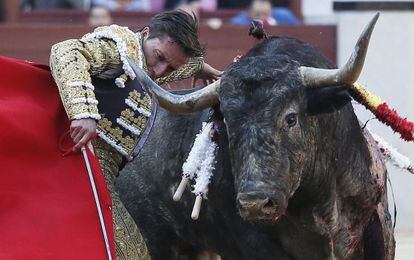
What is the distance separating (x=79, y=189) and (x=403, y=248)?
3512 mm

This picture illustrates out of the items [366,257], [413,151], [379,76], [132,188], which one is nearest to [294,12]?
[379,76]

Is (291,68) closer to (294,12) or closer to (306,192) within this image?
(306,192)

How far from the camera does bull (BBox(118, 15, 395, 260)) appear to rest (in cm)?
405

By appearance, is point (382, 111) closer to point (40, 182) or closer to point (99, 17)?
point (40, 182)

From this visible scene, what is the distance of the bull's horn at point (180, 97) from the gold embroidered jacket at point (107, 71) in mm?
100

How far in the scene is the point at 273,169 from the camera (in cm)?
400

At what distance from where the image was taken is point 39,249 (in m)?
4.22

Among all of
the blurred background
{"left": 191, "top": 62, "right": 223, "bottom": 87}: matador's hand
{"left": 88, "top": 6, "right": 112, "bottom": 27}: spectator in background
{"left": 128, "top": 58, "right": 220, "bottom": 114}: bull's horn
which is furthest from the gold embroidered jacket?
{"left": 88, "top": 6, "right": 112, "bottom": 27}: spectator in background

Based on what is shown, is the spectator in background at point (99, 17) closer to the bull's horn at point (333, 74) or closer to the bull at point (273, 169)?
the bull at point (273, 169)

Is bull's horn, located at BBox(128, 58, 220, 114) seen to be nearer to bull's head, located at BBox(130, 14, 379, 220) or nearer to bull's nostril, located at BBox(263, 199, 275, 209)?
bull's head, located at BBox(130, 14, 379, 220)

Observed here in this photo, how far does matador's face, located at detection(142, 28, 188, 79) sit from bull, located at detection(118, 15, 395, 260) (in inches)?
5.9

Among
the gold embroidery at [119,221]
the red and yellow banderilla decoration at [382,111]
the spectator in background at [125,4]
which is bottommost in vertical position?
the spectator in background at [125,4]

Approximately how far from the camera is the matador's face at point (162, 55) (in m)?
4.53

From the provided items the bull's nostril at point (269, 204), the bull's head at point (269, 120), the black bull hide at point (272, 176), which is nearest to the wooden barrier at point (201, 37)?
the black bull hide at point (272, 176)
